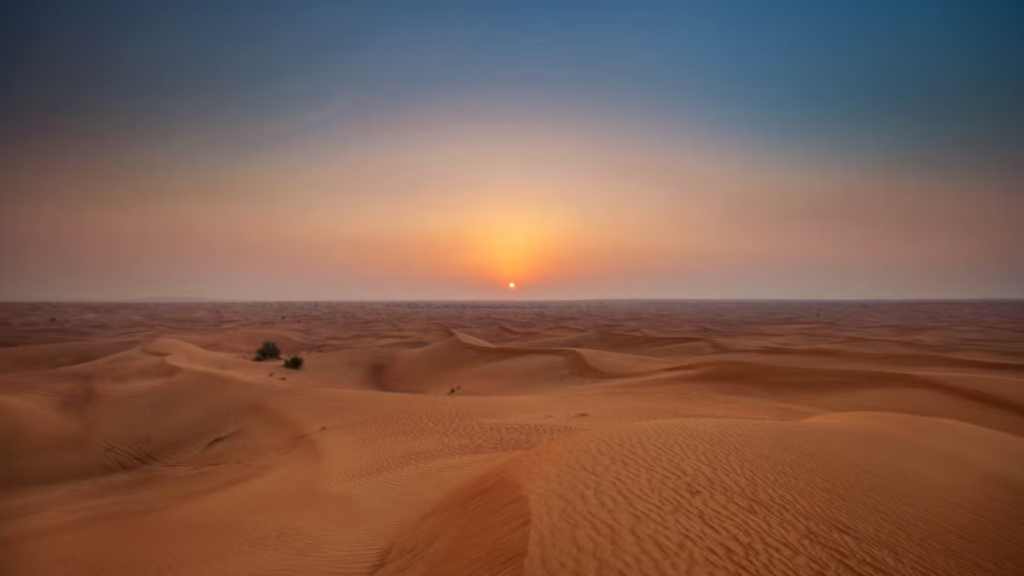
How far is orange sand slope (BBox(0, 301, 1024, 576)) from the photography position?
613 cm

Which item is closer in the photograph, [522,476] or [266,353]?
[522,476]

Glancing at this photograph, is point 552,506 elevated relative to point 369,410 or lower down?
elevated

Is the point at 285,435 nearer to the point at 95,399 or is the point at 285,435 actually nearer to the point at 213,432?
the point at 213,432

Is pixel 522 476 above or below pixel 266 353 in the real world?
above

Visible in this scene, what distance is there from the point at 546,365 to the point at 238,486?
21.7 metres

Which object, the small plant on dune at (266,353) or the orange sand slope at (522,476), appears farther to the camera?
the small plant on dune at (266,353)

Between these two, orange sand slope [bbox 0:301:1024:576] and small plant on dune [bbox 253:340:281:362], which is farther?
small plant on dune [bbox 253:340:281:362]

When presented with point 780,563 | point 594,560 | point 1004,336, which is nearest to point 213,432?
point 594,560

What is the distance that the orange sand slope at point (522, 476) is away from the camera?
6.13 metres

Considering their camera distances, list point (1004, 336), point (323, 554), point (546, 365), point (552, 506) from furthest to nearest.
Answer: point (1004, 336), point (546, 365), point (323, 554), point (552, 506)

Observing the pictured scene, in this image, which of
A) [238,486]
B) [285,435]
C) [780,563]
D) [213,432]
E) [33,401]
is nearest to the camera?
[780,563]

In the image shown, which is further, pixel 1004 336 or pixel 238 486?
pixel 1004 336

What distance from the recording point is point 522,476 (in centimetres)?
823

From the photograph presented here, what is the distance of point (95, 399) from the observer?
2148cm
